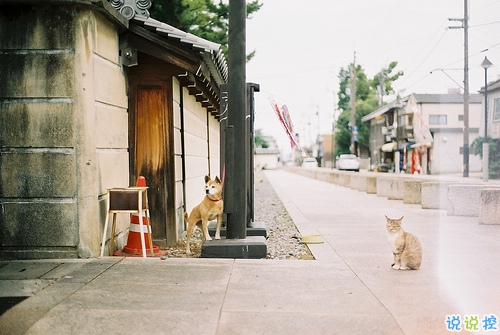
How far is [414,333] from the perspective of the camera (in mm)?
3838

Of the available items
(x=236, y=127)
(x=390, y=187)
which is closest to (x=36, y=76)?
(x=236, y=127)

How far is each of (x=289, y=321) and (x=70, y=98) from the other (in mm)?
4020

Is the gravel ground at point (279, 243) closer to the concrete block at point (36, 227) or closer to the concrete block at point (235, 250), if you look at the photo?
the concrete block at point (235, 250)

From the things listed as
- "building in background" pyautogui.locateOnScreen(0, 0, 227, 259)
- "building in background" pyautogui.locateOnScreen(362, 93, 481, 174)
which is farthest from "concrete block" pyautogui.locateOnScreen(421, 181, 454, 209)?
"building in background" pyautogui.locateOnScreen(362, 93, 481, 174)

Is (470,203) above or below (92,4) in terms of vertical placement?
below

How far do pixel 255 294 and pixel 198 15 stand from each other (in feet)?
45.9

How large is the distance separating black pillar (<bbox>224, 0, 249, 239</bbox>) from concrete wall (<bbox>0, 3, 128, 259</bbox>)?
1.93 meters

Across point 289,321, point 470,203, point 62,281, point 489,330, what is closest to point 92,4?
point 62,281

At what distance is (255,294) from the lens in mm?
4902

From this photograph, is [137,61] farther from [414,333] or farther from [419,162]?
[419,162]

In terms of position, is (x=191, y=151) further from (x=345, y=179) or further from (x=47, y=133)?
(x=345, y=179)

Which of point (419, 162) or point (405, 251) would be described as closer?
point (405, 251)

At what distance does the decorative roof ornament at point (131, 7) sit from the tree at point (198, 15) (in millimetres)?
7210

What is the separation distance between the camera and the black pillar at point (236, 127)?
713 cm
